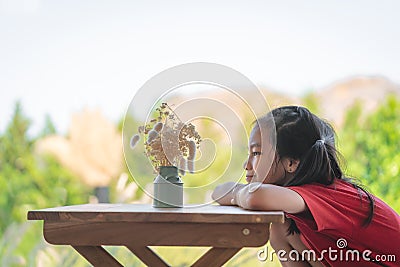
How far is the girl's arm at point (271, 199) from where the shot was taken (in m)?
1.42

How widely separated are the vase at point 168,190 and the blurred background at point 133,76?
1.15 meters

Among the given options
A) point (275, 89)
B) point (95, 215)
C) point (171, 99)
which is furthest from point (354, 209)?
point (275, 89)

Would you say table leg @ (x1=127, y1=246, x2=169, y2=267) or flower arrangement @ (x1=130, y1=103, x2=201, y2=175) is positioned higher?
flower arrangement @ (x1=130, y1=103, x2=201, y2=175)

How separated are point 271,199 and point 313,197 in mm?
139

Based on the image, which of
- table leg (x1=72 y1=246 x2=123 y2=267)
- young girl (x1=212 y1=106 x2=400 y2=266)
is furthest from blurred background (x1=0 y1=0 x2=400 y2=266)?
table leg (x1=72 y1=246 x2=123 y2=267)

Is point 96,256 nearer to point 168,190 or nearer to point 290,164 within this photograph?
point 168,190

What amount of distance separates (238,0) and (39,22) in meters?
1.05

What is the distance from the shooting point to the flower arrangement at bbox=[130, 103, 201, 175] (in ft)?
5.11

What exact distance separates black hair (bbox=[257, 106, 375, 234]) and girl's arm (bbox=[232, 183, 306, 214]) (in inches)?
6.3

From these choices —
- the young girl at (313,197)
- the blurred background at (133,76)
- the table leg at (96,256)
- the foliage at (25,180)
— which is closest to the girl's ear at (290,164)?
the young girl at (313,197)

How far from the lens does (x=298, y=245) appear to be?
1714 mm

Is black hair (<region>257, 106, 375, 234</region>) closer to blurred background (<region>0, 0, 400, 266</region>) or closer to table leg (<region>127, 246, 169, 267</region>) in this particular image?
table leg (<region>127, 246, 169, 267</region>)

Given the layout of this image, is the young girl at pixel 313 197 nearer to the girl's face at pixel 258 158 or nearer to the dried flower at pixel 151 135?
the girl's face at pixel 258 158

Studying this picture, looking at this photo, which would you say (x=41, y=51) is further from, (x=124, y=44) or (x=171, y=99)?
(x=171, y=99)
